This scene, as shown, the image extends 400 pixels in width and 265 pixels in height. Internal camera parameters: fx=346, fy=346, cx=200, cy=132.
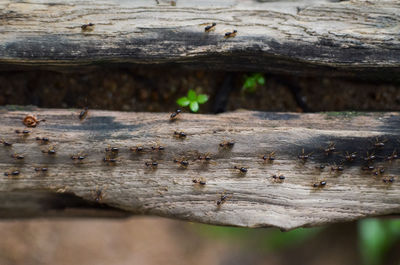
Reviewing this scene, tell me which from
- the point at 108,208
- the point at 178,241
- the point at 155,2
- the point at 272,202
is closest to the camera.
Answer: the point at 272,202

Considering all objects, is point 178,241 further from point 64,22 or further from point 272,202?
point 64,22

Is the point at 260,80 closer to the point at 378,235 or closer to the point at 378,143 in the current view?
the point at 378,143

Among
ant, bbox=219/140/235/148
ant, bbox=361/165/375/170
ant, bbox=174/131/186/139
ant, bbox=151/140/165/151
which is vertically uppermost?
ant, bbox=174/131/186/139

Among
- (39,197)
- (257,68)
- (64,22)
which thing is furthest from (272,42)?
(39,197)

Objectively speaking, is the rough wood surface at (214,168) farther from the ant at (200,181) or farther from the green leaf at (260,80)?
the green leaf at (260,80)

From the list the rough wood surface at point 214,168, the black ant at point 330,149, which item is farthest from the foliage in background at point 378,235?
the black ant at point 330,149

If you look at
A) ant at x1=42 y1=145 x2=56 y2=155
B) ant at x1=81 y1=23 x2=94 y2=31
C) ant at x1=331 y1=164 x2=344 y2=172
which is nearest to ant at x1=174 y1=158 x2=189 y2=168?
ant at x1=42 y1=145 x2=56 y2=155

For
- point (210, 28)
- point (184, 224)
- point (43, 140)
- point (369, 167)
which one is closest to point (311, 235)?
point (184, 224)

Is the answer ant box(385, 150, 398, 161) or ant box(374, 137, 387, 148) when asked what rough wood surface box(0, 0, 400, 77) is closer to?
ant box(374, 137, 387, 148)
